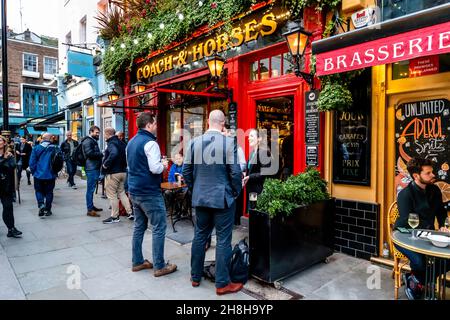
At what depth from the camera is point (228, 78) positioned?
6.83 m

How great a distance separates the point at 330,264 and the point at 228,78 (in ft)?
14.5

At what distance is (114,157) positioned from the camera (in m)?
6.46

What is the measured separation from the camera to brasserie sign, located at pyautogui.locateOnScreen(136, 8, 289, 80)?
5.82m

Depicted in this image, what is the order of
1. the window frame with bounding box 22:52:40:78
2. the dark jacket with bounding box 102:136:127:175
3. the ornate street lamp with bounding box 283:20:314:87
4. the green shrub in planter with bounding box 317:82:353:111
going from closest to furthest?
the green shrub in planter with bounding box 317:82:353:111 → the ornate street lamp with bounding box 283:20:314:87 → the dark jacket with bounding box 102:136:127:175 → the window frame with bounding box 22:52:40:78

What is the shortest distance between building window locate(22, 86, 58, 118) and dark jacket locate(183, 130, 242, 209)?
28418mm

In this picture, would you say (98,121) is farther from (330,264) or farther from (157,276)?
(330,264)

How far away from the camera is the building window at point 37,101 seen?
26312 millimetres

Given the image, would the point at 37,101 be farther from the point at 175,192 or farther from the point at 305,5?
the point at 305,5

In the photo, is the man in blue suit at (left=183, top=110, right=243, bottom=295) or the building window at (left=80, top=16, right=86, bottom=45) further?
the building window at (left=80, top=16, right=86, bottom=45)

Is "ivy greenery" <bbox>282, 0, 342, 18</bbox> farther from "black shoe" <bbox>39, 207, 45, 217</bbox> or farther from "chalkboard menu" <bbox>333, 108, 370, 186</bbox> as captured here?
"black shoe" <bbox>39, 207, 45, 217</bbox>

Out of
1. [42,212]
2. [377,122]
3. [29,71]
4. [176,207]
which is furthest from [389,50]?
[29,71]

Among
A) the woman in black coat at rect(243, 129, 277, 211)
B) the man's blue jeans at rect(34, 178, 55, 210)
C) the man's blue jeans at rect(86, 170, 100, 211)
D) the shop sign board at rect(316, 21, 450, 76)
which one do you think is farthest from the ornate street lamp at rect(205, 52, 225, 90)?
the man's blue jeans at rect(34, 178, 55, 210)

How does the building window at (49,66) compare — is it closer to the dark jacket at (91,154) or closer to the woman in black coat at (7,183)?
the dark jacket at (91,154)
